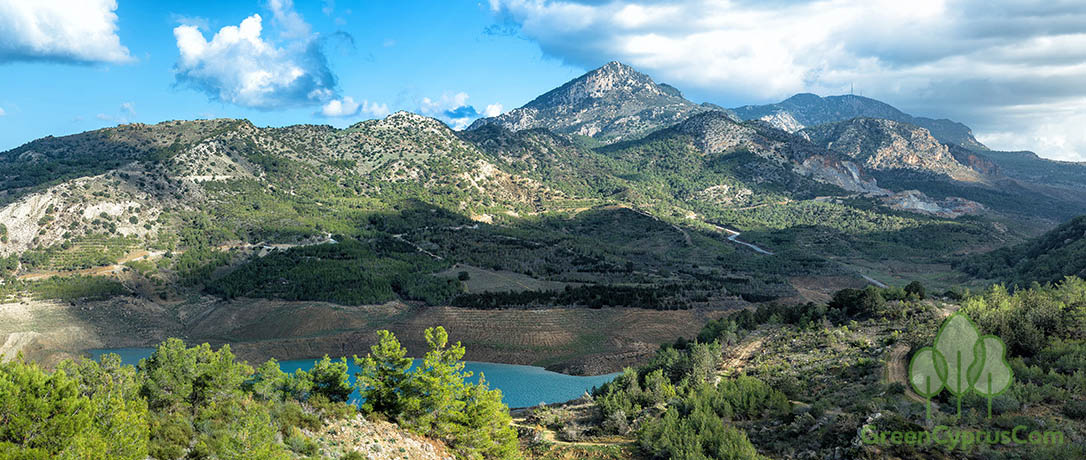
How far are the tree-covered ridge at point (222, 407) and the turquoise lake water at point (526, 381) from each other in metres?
19.2

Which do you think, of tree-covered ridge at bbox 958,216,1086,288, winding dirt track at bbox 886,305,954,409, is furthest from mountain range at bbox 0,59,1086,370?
winding dirt track at bbox 886,305,954,409

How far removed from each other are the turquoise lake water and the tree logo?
34.6 metres

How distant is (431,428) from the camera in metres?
26.3

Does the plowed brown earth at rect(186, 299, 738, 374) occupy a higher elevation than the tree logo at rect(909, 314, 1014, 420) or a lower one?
lower

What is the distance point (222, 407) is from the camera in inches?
988

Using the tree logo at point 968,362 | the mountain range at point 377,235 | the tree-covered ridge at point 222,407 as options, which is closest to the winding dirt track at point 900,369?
the tree logo at point 968,362

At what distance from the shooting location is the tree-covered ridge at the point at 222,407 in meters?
15.3

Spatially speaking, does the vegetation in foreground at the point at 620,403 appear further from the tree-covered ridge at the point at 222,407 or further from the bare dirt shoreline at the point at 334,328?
the bare dirt shoreline at the point at 334,328

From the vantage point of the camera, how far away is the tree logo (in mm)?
18297

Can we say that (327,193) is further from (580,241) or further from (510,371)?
(510,371)

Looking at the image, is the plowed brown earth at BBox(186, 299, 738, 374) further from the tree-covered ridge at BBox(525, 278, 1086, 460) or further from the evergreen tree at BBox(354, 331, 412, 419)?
the evergreen tree at BBox(354, 331, 412, 419)

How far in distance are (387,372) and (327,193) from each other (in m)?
116

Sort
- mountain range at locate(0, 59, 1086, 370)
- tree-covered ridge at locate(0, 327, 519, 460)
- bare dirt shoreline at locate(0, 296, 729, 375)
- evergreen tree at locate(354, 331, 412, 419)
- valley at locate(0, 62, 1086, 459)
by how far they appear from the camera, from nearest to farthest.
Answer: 1. tree-covered ridge at locate(0, 327, 519, 460)
2. valley at locate(0, 62, 1086, 459)
3. evergreen tree at locate(354, 331, 412, 419)
4. bare dirt shoreline at locate(0, 296, 729, 375)
5. mountain range at locate(0, 59, 1086, 370)

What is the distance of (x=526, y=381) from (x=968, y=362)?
4374 cm
